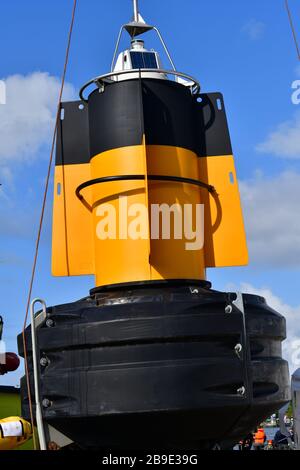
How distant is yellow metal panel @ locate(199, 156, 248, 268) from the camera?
18.8ft

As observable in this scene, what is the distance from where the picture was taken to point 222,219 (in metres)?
5.73

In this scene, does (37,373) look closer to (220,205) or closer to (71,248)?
(71,248)

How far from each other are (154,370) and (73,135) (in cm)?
225

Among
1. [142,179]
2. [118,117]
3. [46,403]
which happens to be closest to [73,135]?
[118,117]

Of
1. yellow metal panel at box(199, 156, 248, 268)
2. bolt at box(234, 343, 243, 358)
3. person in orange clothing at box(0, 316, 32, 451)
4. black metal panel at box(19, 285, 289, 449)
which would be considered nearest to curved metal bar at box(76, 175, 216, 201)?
yellow metal panel at box(199, 156, 248, 268)

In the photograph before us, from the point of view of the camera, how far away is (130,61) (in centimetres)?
572

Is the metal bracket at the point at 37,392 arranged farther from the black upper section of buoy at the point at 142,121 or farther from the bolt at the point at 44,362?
the black upper section of buoy at the point at 142,121

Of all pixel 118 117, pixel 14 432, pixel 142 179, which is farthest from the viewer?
pixel 14 432

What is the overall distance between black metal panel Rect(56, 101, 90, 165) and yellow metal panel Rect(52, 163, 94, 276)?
74 millimetres

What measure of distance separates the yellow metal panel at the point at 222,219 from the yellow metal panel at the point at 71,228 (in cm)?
94

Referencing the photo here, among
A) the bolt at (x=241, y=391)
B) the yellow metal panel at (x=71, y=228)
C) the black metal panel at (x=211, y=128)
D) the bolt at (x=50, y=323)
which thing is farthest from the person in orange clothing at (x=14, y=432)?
the black metal panel at (x=211, y=128)

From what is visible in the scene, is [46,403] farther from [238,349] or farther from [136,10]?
[136,10]

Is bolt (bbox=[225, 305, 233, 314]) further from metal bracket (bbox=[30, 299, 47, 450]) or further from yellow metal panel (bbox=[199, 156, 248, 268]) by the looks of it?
metal bracket (bbox=[30, 299, 47, 450])

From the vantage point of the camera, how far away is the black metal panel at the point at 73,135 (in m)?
5.89
